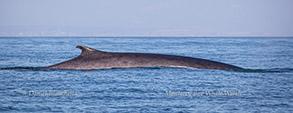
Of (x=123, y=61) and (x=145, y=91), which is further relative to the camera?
(x=123, y=61)

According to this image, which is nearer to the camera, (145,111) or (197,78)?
(145,111)

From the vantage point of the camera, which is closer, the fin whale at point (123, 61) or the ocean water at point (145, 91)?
the ocean water at point (145, 91)

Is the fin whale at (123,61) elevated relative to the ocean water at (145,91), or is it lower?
elevated

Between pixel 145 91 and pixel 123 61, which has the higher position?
pixel 123 61

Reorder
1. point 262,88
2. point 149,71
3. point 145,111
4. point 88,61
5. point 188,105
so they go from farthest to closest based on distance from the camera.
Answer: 1. point 149,71
2. point 88,61
3. point 262,88
4. point 188,105
5. point 145,111

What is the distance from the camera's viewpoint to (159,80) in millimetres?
19078

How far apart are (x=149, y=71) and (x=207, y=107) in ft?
25.8

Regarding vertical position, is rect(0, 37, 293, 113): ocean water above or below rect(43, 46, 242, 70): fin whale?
below

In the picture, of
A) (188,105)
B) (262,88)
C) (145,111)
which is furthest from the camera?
(262,88)

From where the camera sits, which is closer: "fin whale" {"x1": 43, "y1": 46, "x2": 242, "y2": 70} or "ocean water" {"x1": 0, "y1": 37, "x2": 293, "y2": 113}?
"ocean water" {"x1": 0, "y1": 37, "x2": 293, "y2": 113}

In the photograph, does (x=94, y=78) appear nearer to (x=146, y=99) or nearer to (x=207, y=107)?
(x=146, y=99)

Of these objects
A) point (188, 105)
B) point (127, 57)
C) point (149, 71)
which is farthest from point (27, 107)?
point (149, 71)

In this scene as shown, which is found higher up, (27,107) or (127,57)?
(127,57)

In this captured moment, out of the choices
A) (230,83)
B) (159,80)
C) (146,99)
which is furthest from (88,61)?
(230,83)
